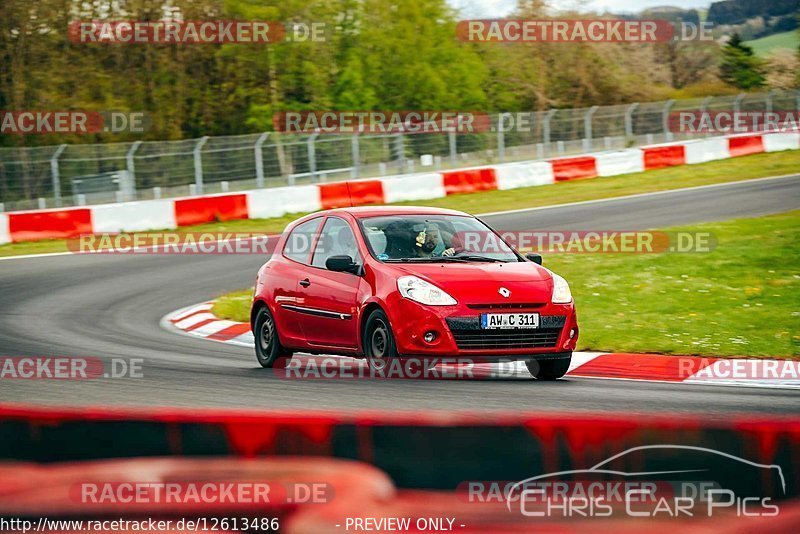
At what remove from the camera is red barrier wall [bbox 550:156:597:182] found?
1134 inches

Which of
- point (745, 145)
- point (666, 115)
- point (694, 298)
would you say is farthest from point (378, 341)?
point (666, 115)

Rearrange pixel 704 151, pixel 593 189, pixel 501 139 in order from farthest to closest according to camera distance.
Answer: pixel 704 151 < pixel 501 139 < pixel 593 189

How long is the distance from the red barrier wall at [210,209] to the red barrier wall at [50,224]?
1.90 meters

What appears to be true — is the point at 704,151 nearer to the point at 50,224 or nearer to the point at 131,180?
the point at 131,180

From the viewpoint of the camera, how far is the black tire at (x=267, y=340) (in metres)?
10.2

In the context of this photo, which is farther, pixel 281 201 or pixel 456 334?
pixel 281 201

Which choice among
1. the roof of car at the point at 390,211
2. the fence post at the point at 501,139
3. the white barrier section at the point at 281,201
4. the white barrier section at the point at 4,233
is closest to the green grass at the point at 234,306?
the roof of car at the point at 390,211

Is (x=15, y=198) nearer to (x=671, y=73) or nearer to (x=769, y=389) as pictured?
(x=769, y=389)

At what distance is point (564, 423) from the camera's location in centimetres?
415

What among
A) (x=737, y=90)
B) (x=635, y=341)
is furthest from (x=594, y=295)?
(x=737, y=90)

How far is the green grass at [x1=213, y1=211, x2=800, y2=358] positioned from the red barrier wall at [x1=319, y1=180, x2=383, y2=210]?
357 inches

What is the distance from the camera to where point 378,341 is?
8.84 m

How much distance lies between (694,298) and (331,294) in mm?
4850

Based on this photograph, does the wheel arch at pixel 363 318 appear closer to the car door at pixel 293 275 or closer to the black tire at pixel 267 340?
the car door at pixel 293 275
